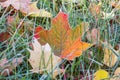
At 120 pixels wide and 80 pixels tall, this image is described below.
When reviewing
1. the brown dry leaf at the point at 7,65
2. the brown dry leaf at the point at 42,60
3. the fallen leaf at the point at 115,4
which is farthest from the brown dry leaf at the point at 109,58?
the fallen leaf at the point at 115,4

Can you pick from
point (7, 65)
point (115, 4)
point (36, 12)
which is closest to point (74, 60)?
point (7, 65)

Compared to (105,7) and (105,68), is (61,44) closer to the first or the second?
(105,68)

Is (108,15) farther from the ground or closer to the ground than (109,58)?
farther from the ground

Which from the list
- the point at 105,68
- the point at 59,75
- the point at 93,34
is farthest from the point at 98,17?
the point at 59,75

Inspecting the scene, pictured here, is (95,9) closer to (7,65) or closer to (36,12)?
(36,12)

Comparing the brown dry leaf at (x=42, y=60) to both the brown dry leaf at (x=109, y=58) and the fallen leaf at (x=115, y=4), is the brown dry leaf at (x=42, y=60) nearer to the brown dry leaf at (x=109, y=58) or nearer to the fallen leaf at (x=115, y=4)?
Answer: the brown dry leaf at (x=109, y=58)
